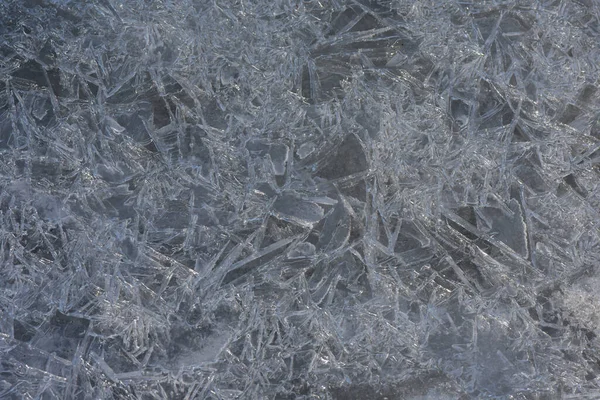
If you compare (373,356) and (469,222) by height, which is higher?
(469,222)

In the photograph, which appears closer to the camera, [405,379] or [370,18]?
[405,379]

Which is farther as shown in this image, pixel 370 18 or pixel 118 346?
pixel 370 18

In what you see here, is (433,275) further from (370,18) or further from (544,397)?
(370,18)

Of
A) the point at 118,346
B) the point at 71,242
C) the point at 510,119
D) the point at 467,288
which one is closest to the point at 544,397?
the point at 467,288

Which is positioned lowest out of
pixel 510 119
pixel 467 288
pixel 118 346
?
pixel 118 346

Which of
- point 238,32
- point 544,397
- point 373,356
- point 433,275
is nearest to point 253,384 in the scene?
point 373,356

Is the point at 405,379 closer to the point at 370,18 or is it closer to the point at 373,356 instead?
the point at 373,356
